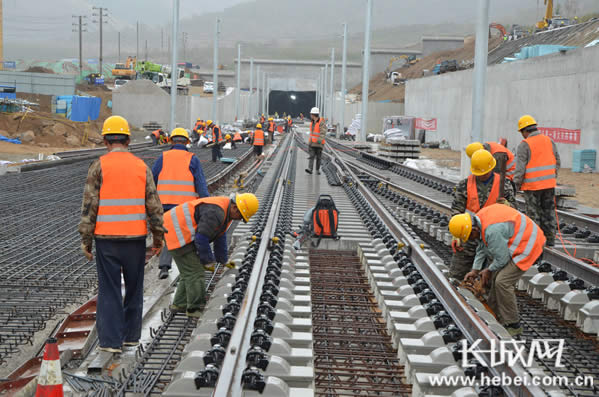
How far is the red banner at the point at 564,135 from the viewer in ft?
72.9

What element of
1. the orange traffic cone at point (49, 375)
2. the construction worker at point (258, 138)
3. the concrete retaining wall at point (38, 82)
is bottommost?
the orange traffic cone at point (49, 375)

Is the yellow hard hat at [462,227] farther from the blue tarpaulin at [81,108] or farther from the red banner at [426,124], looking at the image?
the red banner at [426,124]

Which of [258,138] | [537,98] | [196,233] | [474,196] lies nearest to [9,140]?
[258,138]

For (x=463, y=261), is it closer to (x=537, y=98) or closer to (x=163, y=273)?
(x=163, y=273)

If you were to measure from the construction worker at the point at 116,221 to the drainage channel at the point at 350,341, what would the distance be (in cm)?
160

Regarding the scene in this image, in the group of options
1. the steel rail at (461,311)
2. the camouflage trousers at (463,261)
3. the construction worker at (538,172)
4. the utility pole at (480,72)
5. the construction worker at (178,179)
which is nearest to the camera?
the steel rail at (461,311)

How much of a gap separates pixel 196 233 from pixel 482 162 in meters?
3.00

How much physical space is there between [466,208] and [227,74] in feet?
372

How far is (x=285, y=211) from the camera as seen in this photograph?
11.0 metres

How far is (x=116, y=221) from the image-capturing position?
4855 mm

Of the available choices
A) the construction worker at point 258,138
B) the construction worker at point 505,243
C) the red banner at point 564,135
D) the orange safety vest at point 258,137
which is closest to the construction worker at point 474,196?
the construction worker at point 505,243

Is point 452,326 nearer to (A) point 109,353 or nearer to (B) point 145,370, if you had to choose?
(B) point 145,370

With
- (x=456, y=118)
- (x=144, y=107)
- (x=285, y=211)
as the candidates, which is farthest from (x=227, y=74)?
(x=285, y=211)

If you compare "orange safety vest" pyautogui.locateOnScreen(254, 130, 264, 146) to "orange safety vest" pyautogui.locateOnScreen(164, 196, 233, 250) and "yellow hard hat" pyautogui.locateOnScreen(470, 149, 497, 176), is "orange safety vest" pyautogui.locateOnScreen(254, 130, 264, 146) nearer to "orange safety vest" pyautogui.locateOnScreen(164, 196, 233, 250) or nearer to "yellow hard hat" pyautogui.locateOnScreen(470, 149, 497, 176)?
"yellow hard hat" pyautogui.locateOnScreen(470, 149, 497, 176)
